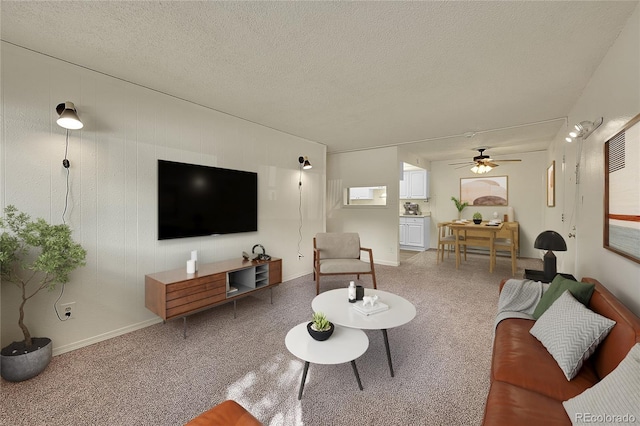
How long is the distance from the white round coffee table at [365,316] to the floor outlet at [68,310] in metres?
2.08

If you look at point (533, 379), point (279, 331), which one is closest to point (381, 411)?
point (533, 379)

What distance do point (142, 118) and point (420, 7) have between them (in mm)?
2692

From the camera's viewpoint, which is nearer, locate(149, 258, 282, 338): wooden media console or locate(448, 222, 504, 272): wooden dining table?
locate(149, 258, 282, 338): wooden media console

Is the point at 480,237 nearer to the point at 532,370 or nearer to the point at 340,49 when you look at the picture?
the point at 532,370

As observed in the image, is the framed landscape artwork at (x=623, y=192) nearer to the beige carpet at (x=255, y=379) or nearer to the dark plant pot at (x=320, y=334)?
the beige carpet at (x=255, y=379)

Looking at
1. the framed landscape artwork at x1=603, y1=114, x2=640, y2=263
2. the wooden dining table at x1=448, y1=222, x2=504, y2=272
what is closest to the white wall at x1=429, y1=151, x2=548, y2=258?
the wooden dining table at x1=448, y1=222, x2=504, y2=272

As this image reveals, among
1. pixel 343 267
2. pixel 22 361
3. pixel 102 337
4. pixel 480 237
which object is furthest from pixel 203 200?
pixel 480 237

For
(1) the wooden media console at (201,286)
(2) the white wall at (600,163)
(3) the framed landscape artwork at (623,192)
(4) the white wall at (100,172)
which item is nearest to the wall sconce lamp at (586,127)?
(2) the white wall at (600,163)

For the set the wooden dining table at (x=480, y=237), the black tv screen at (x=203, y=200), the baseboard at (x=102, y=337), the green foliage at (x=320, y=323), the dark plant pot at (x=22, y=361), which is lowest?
the baseboard at (x=102, y=337)

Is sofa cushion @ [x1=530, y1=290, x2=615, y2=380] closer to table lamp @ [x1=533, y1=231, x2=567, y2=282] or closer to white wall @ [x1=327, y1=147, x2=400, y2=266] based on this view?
table lamp @ [x1=533, y1=231, x2=567, y2=282]

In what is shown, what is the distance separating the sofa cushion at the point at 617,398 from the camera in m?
0.89

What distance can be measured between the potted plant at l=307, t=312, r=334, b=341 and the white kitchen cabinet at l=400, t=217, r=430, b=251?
227 inches

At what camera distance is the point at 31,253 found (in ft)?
6.85

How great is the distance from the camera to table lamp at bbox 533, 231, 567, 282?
2570 mm
